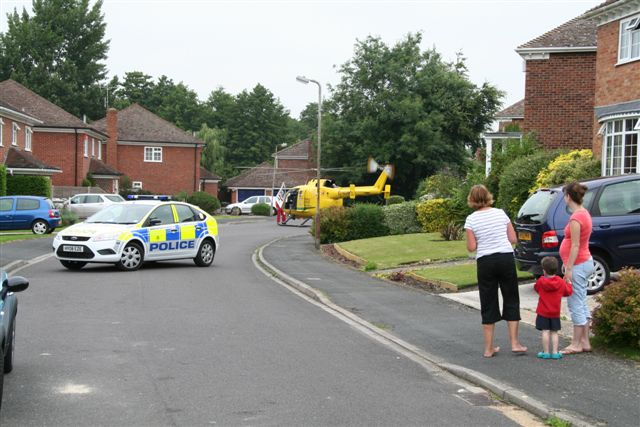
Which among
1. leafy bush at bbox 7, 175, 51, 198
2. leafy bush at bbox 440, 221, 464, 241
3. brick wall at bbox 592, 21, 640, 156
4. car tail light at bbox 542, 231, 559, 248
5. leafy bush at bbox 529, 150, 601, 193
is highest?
brick wall at bbox 592, 21, 640, 156

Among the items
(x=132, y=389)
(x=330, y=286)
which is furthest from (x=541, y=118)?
(x=132, y=389)

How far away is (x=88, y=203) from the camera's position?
4094cm

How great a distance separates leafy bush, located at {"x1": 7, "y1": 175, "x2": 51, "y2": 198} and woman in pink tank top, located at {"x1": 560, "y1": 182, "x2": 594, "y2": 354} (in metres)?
38.0

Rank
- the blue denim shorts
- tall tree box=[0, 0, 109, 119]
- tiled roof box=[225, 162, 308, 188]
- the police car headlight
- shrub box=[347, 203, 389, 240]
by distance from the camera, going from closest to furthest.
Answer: the blue denim shorts, the police car headlight, shrub box=[347, 203, 389, 240], tall tree box=[0, 0, 109, 119], tiled roof box=[225, 162, 308, 188]

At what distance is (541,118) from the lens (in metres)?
31.8

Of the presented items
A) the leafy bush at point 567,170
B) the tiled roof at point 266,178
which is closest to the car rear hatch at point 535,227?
the leafy bush at point 567,170

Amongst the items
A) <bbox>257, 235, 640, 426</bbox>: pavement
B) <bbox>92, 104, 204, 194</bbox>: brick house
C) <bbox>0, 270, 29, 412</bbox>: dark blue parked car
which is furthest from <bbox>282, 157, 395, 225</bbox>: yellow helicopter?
<bbox>0, 270, 29, 412</bbox>: dark blue parked car

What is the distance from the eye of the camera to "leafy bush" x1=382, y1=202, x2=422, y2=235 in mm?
32375

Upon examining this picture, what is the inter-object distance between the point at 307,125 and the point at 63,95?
6724 centimetres

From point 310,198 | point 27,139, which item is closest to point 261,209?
point 310,198

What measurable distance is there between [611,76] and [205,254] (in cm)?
1299

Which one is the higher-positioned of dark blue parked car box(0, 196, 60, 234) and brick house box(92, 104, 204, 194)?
brick house box(92, 104, 204, 194)

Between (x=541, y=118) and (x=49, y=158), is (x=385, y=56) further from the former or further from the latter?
(x=541, y=118)

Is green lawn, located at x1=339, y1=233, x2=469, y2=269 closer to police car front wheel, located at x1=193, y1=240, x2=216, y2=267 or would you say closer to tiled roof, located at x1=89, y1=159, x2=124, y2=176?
police car front wheel, located at x1=193, y1=240, x2=216, y2=267
